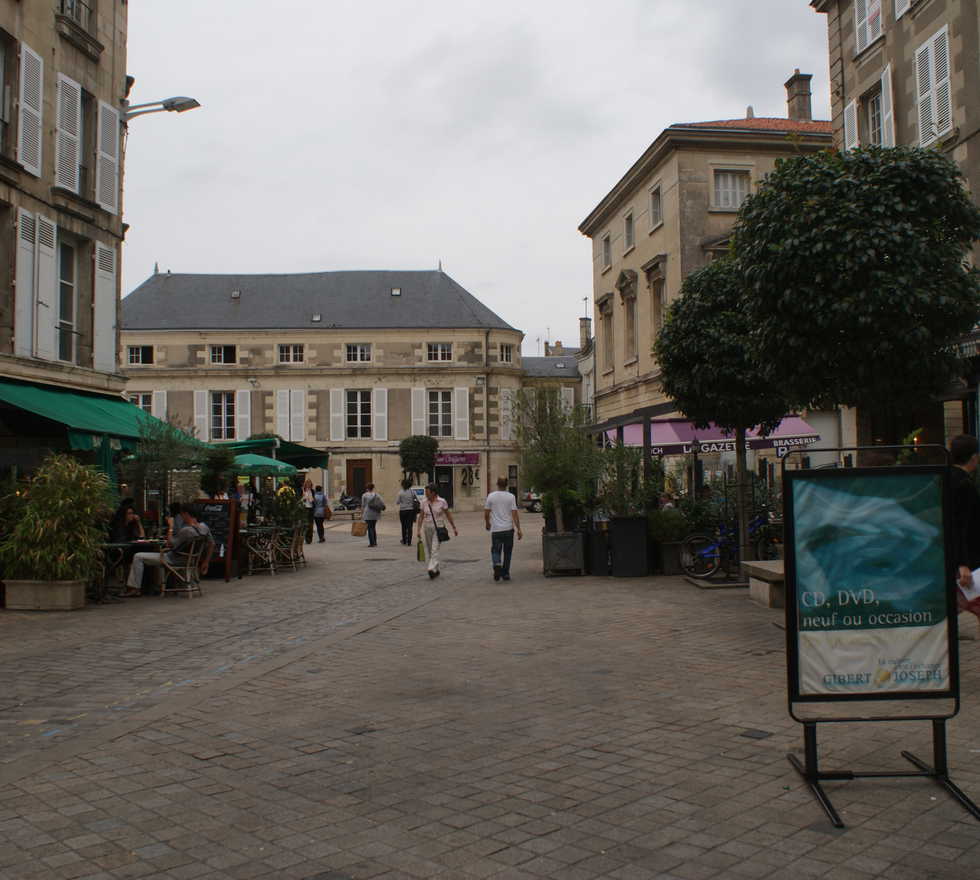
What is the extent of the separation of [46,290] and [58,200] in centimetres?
165

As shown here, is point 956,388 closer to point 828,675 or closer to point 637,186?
point 828,675

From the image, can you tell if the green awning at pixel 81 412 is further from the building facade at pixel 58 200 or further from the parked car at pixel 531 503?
the parked car at pixel 531 503

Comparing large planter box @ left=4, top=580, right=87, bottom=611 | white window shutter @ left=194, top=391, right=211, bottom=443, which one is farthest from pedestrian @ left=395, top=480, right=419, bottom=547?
white window shutter @ left=194, top=391, right=211, bottom=443

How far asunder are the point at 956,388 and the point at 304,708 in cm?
1296

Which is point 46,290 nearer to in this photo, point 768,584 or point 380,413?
point 768,584

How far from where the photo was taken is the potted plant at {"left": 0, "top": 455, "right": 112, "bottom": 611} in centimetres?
1048

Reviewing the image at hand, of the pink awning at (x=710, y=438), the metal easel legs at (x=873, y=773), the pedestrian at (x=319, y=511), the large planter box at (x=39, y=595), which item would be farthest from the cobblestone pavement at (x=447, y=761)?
the pedestrian at (x=319, y=511)

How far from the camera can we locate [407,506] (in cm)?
2197

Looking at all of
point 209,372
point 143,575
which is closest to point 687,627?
point 143,575

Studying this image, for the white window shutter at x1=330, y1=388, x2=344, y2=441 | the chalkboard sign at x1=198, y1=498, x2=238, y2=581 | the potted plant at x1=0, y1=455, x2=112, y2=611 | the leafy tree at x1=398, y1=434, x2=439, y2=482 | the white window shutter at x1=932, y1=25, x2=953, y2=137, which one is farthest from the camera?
the white window shutter at x1=330, y1=388, x2=344, y2=441

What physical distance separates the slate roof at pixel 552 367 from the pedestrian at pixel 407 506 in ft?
145

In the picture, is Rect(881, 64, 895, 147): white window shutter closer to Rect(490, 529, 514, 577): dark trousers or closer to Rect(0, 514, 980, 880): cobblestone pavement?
Rect(490, 529, 514, 577): dark trousers

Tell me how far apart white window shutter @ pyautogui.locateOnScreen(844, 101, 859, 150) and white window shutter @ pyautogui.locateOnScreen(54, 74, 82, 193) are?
49.3 ft

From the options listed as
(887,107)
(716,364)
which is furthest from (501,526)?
(887,107)
